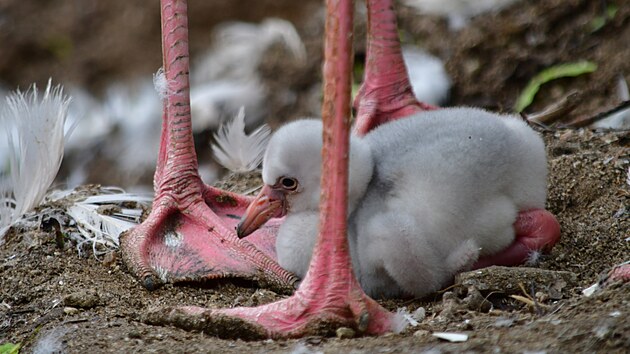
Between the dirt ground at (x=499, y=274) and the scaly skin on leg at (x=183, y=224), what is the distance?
0.06 metres

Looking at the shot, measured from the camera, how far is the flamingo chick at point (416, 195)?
9.40ft

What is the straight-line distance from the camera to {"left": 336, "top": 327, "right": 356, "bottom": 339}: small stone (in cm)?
260

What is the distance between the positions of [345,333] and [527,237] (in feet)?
2.40

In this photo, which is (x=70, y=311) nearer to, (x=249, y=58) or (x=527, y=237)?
(x=527, y=237)

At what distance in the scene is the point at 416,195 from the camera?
2885mm

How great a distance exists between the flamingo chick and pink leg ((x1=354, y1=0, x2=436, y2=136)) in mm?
571

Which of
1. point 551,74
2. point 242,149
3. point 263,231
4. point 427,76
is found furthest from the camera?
point 427,76

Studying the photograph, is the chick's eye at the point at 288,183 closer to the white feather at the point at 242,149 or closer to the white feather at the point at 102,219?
the white feather at the point at 102,219

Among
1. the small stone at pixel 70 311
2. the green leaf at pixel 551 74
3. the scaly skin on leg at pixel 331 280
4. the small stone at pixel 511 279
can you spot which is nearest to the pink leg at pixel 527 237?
the small stone at pixel 511 279

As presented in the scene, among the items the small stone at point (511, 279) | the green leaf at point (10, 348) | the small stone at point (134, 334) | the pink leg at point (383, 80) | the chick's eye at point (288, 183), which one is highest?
the pink leg at point (383, 80)

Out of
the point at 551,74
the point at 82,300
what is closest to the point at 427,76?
the point at 551,74

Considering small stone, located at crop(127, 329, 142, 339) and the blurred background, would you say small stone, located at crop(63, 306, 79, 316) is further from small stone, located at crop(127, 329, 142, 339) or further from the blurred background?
the blurred background

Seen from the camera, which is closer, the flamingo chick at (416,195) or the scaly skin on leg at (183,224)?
the flamingo chick at (416,195)

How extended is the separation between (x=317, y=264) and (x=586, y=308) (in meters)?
0.63
